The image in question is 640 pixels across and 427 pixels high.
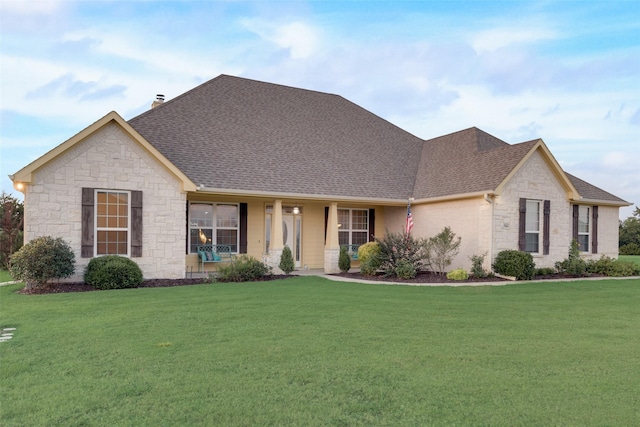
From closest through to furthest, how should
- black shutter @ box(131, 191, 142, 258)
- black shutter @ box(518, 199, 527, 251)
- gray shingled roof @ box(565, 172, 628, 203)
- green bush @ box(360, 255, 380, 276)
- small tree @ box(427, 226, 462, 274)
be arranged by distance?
black shutter @ box(131, 191, 142, 258) → small tree @ box(427, 226, 462, 274) → green bush @ box(360, 255, 380, 276) → black shutter @ box(518, 199, 527, 251) → gray shingled roof @ box(565, 172, 628, 203)

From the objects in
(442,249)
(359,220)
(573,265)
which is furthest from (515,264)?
(359,220)

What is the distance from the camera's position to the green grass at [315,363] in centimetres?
390

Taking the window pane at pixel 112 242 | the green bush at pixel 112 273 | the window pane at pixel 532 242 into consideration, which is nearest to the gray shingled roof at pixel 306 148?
the window pane at pixel 112 242

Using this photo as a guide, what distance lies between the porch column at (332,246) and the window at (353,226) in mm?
1721

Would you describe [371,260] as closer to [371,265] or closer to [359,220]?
[371,265]

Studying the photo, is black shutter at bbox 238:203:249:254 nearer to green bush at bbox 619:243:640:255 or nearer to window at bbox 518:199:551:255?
window at bbox 518:199:551:255

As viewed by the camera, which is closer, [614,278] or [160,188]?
[160,188]

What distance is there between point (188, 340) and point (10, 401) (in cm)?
245

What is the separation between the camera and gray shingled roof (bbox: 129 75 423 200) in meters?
15.7

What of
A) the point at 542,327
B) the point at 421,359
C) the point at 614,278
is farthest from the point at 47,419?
the point at 614,278

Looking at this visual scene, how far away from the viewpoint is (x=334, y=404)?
4.06 meters

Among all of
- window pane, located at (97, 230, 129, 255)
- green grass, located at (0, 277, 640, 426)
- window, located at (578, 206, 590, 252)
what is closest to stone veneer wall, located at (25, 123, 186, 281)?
window pane, located at (97, 230, 129, 255)

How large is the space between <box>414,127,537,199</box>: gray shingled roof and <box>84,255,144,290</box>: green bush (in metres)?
11.4

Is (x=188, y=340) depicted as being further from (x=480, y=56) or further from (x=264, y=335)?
(x=480, y=56)
